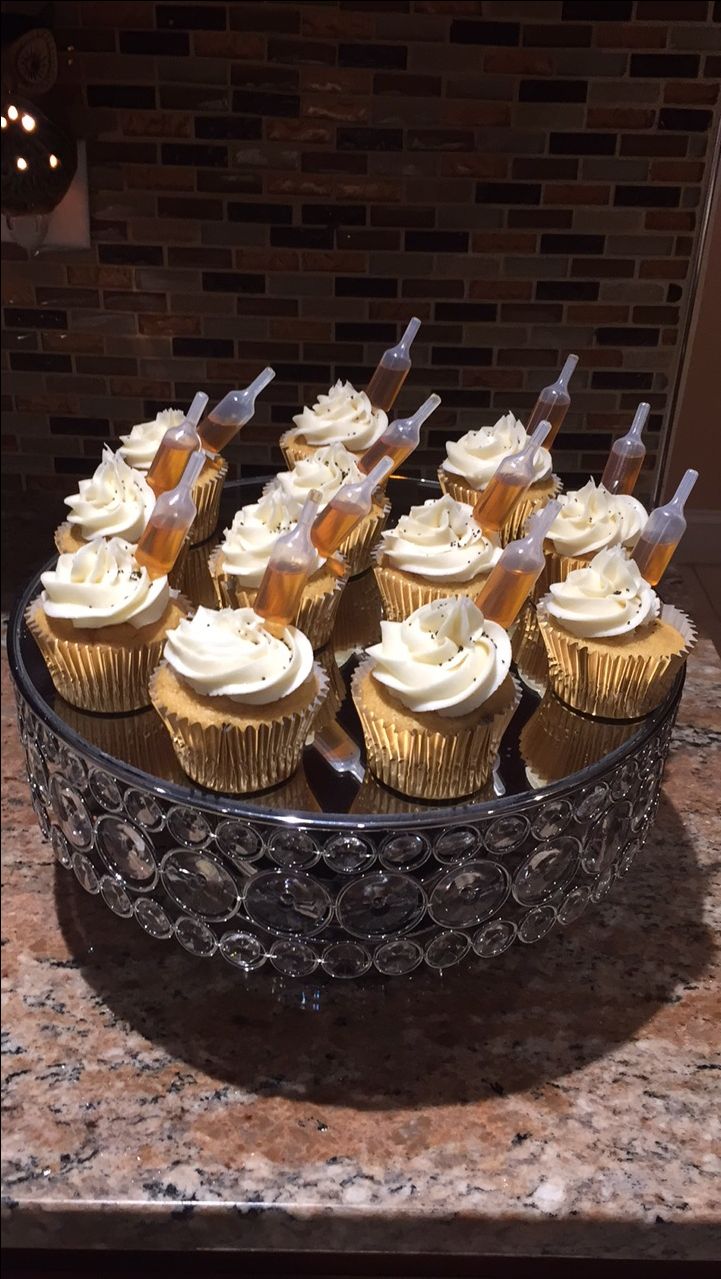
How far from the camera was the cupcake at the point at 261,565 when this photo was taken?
44.2 inches

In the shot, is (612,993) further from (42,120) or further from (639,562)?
(42,120)

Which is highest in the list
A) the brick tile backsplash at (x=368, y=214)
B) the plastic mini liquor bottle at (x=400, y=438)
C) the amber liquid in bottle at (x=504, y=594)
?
the brick tile backsplash at (x=368, y=214)

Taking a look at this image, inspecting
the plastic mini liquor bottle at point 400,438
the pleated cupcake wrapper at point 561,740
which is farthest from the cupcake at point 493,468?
the pleated cupcake wrapper at point 561,740

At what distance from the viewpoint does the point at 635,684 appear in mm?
1047

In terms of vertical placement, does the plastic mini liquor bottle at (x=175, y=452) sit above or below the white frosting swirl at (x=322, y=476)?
above

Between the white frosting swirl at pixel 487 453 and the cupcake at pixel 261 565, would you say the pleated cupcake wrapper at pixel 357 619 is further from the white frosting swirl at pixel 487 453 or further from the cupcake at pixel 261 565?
the white frosting swirl at pixel 487 453

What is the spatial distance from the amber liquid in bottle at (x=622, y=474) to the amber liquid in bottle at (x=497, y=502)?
0.17m

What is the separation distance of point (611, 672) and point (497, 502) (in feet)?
0.80

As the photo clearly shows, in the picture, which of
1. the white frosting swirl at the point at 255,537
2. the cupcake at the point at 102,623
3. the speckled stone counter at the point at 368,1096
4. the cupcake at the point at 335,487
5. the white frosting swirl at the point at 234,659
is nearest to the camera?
the speckled stone counter at the point at 368,1096

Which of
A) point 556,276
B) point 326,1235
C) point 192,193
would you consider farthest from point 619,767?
point 192,193

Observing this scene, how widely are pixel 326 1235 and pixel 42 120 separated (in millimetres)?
1351

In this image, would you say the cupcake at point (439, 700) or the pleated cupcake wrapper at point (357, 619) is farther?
the pleated cupcake wrapper at point (357, 619)

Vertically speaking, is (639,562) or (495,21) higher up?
(495,21)

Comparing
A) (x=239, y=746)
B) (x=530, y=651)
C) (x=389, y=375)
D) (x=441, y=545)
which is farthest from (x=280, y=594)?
(x=389, y=375)
